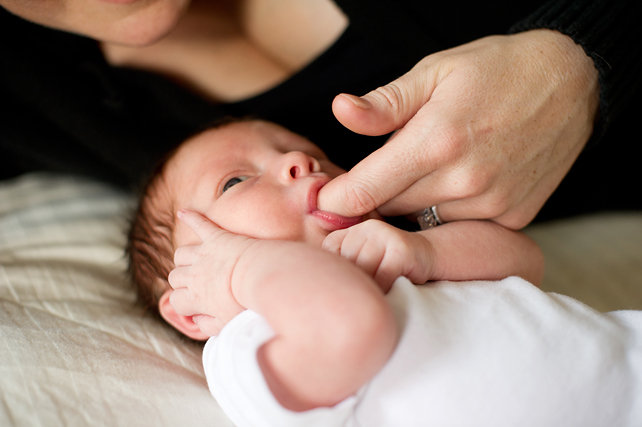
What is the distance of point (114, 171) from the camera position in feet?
4.68

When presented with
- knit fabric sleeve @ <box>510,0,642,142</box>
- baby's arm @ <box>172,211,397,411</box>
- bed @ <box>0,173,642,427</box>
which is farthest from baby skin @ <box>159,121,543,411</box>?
knit fabric sleeve @ <box>510,0,642,142</box>

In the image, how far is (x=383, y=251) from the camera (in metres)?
0.67

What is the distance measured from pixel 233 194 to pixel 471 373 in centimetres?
49

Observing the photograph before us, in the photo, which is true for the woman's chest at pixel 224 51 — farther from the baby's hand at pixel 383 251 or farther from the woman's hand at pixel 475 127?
the baby's hand at pixel 383 251

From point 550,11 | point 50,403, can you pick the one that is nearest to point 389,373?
point 50,403

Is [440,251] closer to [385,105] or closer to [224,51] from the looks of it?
[385,105]

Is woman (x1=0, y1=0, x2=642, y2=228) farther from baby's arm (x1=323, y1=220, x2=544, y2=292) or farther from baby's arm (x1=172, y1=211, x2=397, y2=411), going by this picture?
baby's arm (x1=172, y1=211, x2=397, y2=411)

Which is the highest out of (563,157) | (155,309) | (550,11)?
(550,11)

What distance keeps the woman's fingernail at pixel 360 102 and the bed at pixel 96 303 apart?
1.73ft

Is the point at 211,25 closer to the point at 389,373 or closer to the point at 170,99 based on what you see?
the point at 170,99

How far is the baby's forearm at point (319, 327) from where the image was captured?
1.74 ft

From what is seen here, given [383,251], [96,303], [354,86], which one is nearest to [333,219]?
[383,251]

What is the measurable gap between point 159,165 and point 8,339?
45 centimetres

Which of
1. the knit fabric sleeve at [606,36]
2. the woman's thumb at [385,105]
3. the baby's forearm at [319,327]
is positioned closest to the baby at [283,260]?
the baby's forearm at [319,327]
